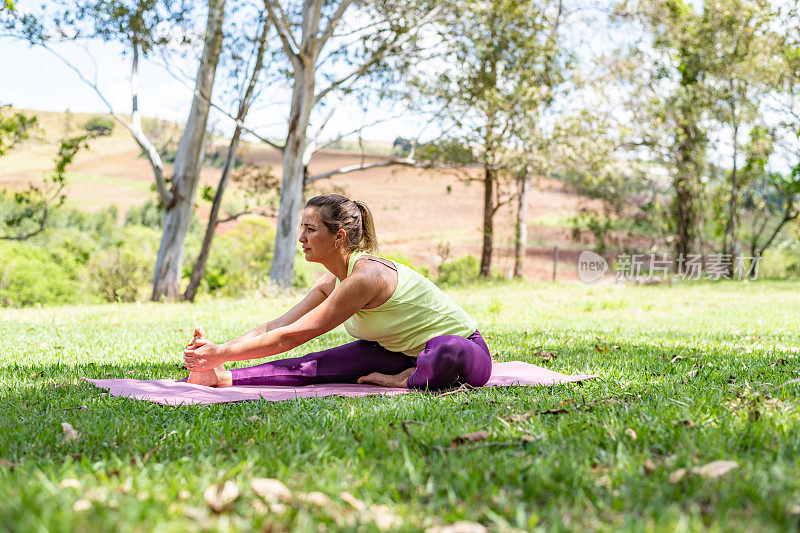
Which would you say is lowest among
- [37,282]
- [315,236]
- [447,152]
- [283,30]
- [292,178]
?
[37,282]

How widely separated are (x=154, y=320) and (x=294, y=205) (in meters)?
6.96

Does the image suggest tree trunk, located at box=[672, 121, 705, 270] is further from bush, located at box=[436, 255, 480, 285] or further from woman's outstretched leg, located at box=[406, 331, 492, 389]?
woman's outstretched leg, located at box=[406, 331, 492, 389]

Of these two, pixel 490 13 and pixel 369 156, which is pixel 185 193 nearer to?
pixel 369 156

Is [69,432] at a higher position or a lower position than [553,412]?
lower

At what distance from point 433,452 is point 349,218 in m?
1.98

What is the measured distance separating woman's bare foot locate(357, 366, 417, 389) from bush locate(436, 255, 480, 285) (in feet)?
52.1

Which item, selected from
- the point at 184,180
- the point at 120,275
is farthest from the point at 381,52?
the point at 120,275

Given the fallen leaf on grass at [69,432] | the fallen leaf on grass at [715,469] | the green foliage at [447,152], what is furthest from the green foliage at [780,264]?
the fallen leaf on grass at [69,432]

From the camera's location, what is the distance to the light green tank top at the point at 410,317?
4.16 metres

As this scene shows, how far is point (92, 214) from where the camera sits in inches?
1431

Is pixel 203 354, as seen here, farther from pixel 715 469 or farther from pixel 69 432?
pixel 715 469


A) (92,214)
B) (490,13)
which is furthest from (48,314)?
(92,214)

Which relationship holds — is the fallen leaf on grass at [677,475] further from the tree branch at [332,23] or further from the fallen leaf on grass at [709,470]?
the tree branch at [332,23]

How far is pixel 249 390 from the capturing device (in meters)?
4.14
